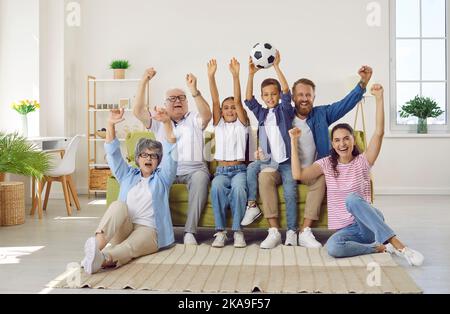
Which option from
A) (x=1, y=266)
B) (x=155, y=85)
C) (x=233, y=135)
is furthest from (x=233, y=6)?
(x=1, y=266)

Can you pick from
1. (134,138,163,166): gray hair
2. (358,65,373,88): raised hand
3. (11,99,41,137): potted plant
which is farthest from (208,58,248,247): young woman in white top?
(11,99,41,137): potted plant

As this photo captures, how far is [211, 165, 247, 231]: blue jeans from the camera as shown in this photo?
12.8ft

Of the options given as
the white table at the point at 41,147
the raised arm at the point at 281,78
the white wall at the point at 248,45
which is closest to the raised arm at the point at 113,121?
the raised arm at the point at 281,78

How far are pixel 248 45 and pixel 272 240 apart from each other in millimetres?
3638

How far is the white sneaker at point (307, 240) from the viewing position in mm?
3836

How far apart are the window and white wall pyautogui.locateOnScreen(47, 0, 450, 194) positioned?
0.24 meters

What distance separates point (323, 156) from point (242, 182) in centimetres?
58

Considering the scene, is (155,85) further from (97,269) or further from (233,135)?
(97,269)

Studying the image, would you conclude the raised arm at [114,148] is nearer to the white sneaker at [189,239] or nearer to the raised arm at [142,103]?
the raised arm at [142,103]

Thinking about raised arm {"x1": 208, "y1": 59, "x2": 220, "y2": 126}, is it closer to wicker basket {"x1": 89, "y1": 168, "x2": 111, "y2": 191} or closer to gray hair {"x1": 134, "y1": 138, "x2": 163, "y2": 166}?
gray hair {"x1": 134, "y1": 138, "x2": 163, "y2": 166}

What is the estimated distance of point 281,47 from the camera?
6.99 m

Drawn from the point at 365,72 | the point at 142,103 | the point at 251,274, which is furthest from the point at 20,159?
the point at 365,72

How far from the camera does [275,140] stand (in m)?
4.05

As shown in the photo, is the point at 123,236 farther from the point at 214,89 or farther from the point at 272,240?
the point at 214,89
